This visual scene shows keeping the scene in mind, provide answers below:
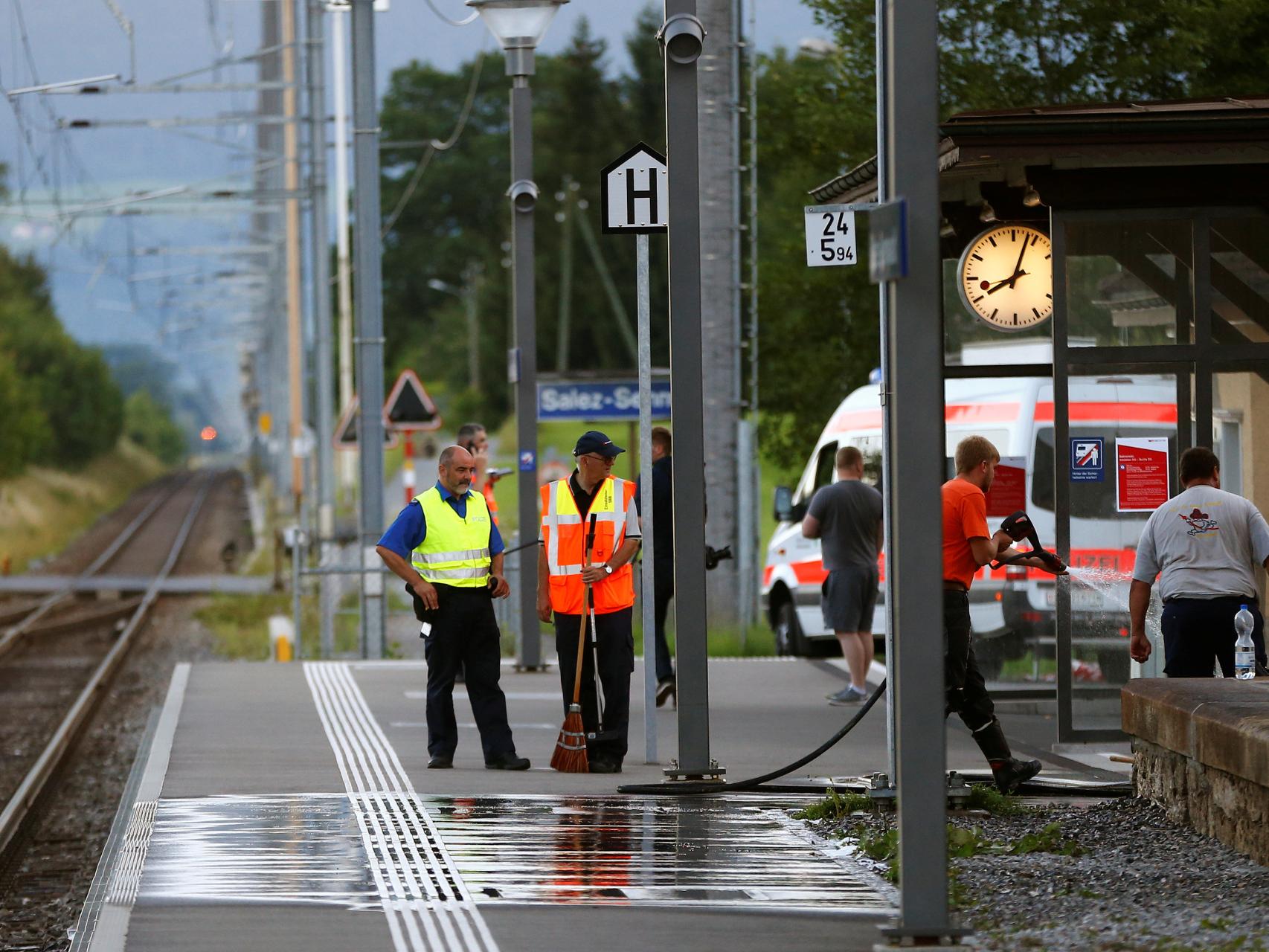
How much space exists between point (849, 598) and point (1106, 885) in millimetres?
7446

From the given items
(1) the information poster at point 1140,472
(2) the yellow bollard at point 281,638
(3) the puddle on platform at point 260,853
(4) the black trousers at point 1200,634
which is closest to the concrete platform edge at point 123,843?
(3) the puddle on platform at point 260,853

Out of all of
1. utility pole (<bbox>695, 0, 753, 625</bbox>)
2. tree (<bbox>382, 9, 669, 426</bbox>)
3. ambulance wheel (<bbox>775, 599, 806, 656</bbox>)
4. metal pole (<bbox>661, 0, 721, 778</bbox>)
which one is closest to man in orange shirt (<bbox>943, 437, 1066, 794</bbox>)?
metal pole (<bbox>661, 0, 721, 778</bbox>)

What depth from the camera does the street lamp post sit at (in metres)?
15.9

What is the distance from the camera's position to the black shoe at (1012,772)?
416 inches

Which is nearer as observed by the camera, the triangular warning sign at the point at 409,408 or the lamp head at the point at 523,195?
the lamp head at the point at 523,195

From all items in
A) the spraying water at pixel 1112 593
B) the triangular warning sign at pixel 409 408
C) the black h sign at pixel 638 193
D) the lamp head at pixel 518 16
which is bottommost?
the spraying water at pixel 1112 593

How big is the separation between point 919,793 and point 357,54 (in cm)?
1579

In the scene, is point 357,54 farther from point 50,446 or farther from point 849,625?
point 50,446

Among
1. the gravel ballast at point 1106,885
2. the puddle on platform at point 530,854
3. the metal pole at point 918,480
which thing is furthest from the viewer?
the puddle on platform at point 530,854

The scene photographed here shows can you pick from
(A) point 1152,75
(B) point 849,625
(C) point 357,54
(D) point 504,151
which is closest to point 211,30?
(C) point 357,54

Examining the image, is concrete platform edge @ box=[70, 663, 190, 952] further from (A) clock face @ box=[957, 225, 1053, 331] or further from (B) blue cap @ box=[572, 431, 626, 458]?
(A) clock face @ box=[957, 225, 1053, 331]

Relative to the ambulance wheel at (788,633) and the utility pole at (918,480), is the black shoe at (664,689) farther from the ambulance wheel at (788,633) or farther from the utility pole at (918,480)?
the utility pole at (918,480)

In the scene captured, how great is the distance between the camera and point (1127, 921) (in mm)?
7359

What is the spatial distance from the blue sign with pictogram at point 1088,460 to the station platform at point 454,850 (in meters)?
1.77
